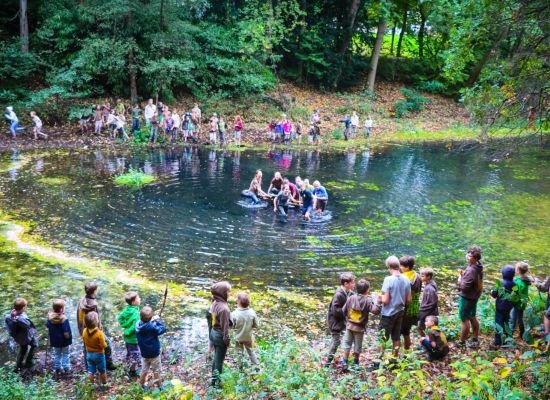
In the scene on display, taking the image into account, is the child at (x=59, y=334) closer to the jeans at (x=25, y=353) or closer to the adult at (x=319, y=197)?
the jeans at (x=25, y=353)

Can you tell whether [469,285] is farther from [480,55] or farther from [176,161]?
[480,55]

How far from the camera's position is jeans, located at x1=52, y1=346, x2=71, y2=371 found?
7.84m

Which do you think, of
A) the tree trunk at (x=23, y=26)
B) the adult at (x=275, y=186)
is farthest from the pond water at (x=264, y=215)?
the tree trunk at (x=23, y=26)

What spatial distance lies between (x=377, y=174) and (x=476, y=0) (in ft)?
40.3

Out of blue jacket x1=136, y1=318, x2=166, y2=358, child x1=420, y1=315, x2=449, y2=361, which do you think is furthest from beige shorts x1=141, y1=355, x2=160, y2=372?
child x1=420, y1=315, x2=449, y2=361

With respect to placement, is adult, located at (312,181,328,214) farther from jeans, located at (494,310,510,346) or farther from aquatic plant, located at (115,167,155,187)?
jeans, located at (494,310,510,346)

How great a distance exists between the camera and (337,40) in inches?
1644

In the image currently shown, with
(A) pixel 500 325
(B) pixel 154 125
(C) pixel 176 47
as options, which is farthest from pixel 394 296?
(C) pixel 176 47

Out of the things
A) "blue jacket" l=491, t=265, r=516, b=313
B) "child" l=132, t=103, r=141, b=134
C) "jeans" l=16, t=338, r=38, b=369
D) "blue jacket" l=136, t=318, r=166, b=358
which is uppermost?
"child" l=132, t=103, r=141, b=134

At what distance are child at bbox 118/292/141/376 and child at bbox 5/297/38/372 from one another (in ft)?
4.78

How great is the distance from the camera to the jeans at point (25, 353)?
7.88 metres

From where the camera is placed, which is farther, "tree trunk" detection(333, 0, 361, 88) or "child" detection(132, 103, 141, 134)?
"tree trunk" detection(333, 0, 361, 88)

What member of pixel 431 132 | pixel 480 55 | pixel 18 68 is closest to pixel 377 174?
pixel 431 132

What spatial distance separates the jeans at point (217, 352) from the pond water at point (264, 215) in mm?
3927
